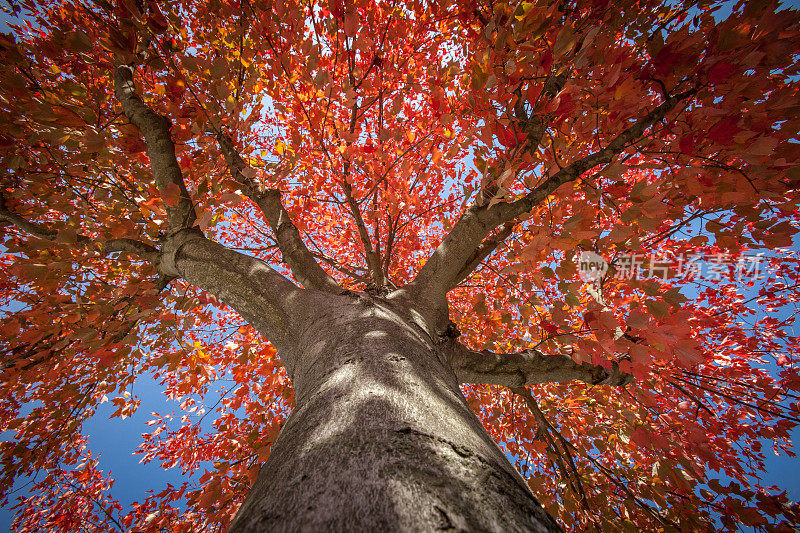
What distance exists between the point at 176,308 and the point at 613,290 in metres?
6.50

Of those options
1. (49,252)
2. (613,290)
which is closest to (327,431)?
(49,252)

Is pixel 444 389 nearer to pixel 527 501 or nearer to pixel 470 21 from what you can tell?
pixel 527 501

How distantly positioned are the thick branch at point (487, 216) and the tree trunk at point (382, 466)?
1285mm

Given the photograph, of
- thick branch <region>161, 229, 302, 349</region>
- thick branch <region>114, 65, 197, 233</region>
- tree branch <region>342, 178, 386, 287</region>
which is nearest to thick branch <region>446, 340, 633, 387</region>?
thick branch <region>161, 229, 302, 349</region>

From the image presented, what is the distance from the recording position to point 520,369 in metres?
2.37

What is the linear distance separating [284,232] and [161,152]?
1063 millimetres

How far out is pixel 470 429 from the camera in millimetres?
904

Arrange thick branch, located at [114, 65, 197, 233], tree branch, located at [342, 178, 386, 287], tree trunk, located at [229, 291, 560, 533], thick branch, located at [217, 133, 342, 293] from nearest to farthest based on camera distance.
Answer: tree trunk, located at [229, 291, 560, 533]
thick branch, located at [114, 65, 197, 233]
thick branch, located at [217, 133, 342, 293]
tree branch, located at [342, 178, 386, 287]

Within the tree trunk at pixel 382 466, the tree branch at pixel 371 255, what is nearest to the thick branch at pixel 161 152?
the tree branch at pixel 371 255

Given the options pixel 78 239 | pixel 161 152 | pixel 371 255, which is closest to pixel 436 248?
pixel 371 255

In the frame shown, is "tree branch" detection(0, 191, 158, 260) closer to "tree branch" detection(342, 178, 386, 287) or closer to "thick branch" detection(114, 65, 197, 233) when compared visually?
"thick branch" detection(114, 65, 197, 233)

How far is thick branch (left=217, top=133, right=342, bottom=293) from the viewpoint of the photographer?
2.43m

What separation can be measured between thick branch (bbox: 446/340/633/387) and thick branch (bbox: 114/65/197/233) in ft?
7.78

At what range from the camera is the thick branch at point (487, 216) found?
181 centimetres
